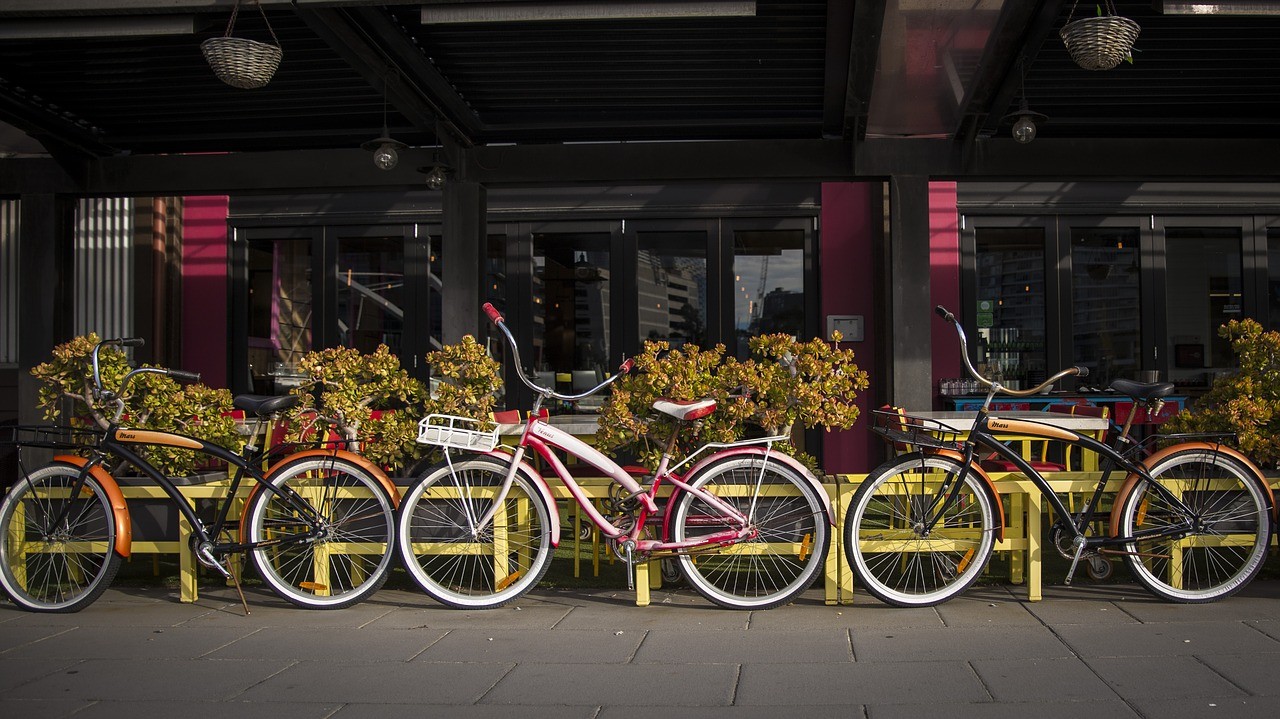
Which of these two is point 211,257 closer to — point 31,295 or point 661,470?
point 31,295

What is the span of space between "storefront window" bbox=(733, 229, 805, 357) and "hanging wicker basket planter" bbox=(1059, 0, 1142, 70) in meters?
4.84

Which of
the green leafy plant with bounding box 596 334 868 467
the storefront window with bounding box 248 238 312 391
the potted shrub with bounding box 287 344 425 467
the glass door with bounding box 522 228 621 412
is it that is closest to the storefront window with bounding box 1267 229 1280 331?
the glass door with bounding box 522 228 621 412

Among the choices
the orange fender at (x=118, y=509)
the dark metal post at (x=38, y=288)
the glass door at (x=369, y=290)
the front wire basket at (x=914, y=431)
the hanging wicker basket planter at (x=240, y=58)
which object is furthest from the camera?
the glass door at (x=369, y=290)

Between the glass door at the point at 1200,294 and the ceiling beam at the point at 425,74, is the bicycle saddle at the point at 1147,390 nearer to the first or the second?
the ceiling beam at the point at 425,74

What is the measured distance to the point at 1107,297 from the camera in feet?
30.3

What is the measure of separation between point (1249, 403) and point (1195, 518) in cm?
70

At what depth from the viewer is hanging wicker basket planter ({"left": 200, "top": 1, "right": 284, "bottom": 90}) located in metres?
4.55

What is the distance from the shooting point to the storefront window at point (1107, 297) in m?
9.20

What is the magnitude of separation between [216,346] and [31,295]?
2.93 m

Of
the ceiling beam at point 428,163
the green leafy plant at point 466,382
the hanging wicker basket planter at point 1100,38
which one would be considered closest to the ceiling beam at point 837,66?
the ceiling beam at point 428,163

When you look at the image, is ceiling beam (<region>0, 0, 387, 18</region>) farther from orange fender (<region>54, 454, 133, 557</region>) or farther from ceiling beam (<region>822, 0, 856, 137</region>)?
ceiling beam (<region>822, 0, 856, 137</region>)

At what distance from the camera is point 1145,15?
5109 millimetres

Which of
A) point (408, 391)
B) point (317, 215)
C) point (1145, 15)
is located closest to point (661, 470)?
point (408, 391)

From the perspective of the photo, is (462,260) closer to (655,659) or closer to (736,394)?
(736,394)
